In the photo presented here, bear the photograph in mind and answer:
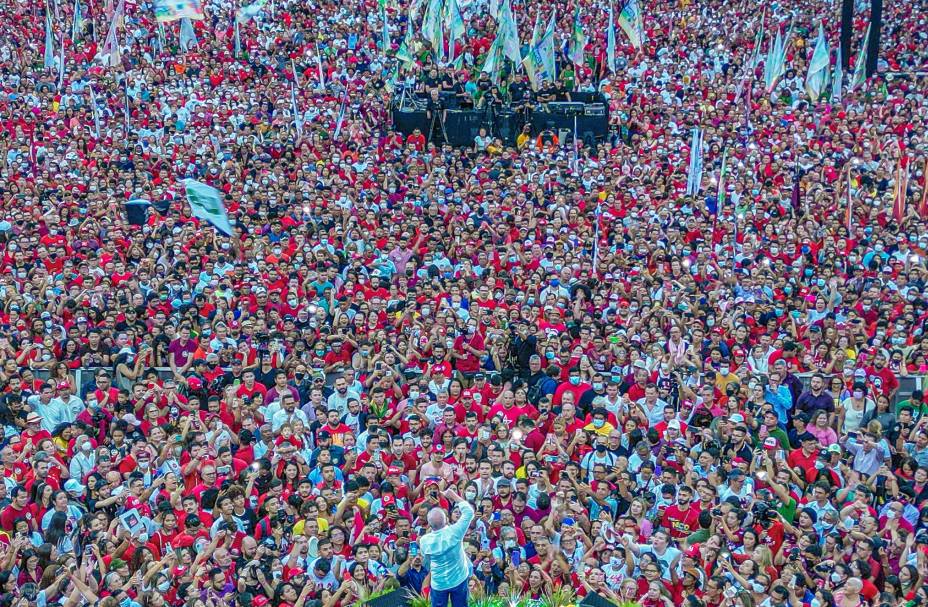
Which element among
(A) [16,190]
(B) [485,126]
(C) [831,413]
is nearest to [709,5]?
(B) [485,126]

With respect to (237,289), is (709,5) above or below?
above

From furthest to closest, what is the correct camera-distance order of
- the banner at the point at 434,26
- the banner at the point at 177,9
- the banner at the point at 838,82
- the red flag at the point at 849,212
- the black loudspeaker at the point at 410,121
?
1. the banner at the point at 434,26
2. the black loudspeaker at the point at 410,121
3. the banner at the point at 838,82
4. the banner at the point at 177,9
5. the red flag at the point at 849,212

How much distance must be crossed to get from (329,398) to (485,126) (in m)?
12.0

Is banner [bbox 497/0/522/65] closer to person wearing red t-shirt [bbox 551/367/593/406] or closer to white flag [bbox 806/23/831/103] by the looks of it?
white flag [bbox 806/23/831/103]

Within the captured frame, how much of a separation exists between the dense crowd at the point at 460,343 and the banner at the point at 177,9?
6.48 feet

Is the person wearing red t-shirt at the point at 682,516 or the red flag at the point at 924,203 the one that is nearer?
the person wearing red t-shirt at the point at 682,516

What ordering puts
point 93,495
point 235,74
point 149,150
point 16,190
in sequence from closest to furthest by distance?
point 93,495
point 16,190
point 149,150
point 235,74

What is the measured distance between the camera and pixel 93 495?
12047 mm

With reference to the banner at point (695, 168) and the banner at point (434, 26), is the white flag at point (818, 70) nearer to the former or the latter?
the banner at point (695, 168)

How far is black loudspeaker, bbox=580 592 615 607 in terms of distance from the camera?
9406 millimetres

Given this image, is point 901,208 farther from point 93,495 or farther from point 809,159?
point 93,495

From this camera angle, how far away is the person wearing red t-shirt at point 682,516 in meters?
11.0

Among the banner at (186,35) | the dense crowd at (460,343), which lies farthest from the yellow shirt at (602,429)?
the banner at (186,35)

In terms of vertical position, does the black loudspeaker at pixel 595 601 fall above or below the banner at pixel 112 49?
below
